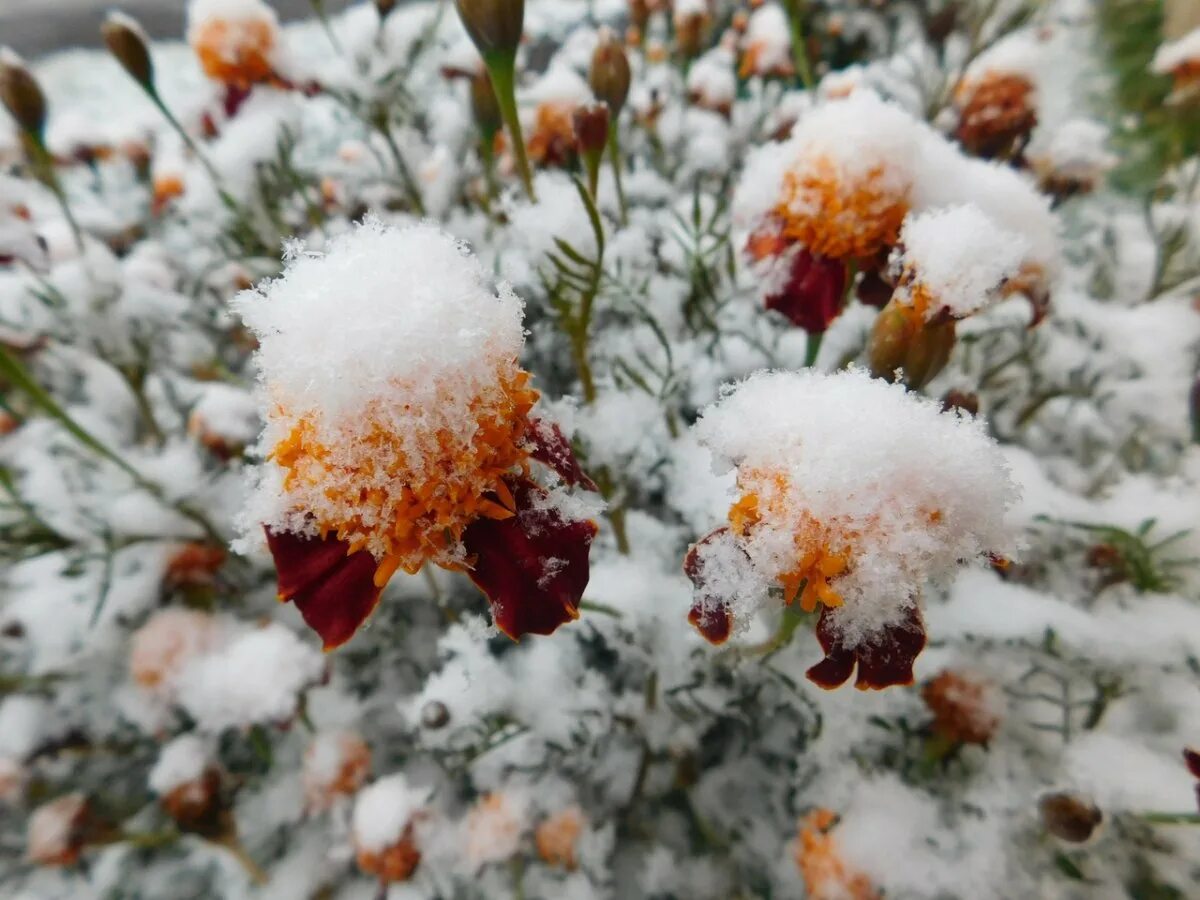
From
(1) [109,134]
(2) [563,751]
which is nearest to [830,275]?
(2) [563,751]

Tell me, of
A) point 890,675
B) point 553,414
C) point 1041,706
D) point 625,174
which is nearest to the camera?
point 890,675

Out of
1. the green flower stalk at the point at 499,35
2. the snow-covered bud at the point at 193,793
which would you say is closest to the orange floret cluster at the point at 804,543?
the green flower stalk at the point at 499,35

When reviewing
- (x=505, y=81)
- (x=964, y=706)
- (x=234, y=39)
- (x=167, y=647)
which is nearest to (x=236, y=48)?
(x=234, y=39)

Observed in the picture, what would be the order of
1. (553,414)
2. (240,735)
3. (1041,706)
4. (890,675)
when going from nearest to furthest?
(890,675)
(553,414)
(1041,706)
(240,735)

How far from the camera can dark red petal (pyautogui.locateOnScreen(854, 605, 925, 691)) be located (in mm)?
364

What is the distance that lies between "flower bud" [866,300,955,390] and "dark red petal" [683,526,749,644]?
0.18 meters

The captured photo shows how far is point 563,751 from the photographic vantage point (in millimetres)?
717

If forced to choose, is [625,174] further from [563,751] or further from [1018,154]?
[563,751]

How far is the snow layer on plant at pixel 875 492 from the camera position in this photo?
35 centimetres

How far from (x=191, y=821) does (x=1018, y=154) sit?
1211mm

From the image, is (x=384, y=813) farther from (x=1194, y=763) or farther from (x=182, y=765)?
(x=1194, y=763)

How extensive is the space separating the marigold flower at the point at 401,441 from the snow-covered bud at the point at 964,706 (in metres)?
0.45

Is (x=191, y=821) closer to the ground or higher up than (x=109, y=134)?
closer to the ground

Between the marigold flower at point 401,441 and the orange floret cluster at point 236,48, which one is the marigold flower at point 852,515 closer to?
the marigold flower at point 401,441
